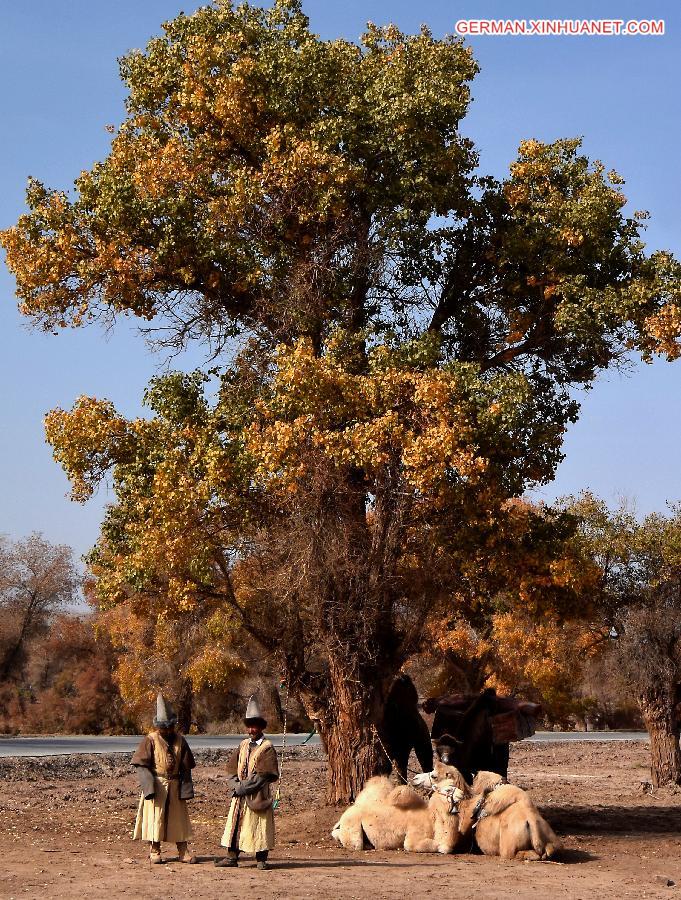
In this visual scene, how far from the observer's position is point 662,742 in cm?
2475

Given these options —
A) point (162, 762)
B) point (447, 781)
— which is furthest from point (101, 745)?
point (162, 762)

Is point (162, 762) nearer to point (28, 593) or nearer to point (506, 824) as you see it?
point (506, 824)

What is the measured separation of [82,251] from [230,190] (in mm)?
2341

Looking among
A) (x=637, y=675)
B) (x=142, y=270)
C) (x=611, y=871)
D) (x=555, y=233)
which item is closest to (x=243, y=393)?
(x=142, y=270)

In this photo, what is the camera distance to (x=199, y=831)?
1638cm

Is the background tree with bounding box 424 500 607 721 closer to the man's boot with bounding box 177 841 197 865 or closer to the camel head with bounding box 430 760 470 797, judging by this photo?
the camel head with bounding box 430 760 470 797

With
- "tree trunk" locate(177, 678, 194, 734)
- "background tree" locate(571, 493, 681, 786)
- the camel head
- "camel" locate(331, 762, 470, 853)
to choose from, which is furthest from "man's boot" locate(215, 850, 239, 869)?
"tree trunk" locate(177, 678, 194, 734)

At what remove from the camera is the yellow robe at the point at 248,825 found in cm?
1258

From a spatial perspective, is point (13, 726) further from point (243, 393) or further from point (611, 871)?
point (611, 871)

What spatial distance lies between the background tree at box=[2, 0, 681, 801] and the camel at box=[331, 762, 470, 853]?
2.19 m

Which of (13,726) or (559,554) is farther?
(13,726)

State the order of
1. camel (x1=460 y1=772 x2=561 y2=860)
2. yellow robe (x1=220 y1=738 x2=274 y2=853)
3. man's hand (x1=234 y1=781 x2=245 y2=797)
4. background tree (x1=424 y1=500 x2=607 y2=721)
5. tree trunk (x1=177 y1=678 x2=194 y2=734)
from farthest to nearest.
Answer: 1. tree trunk (x1=177 y1=678 x2=194 y2=734)
2. background tree (x1=424 y1=500 x2=607 y2=721)
3. camel (x1=460 y1=772 x2=561 y2=860)
4. man's hand (x1=234 y1=781 x2=245 y2=797)
5. yellow robe (x1=220 y1=738 x2=274 y2=853)

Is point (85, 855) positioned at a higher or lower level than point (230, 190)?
lower

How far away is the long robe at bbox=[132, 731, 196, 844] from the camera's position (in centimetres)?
1277
